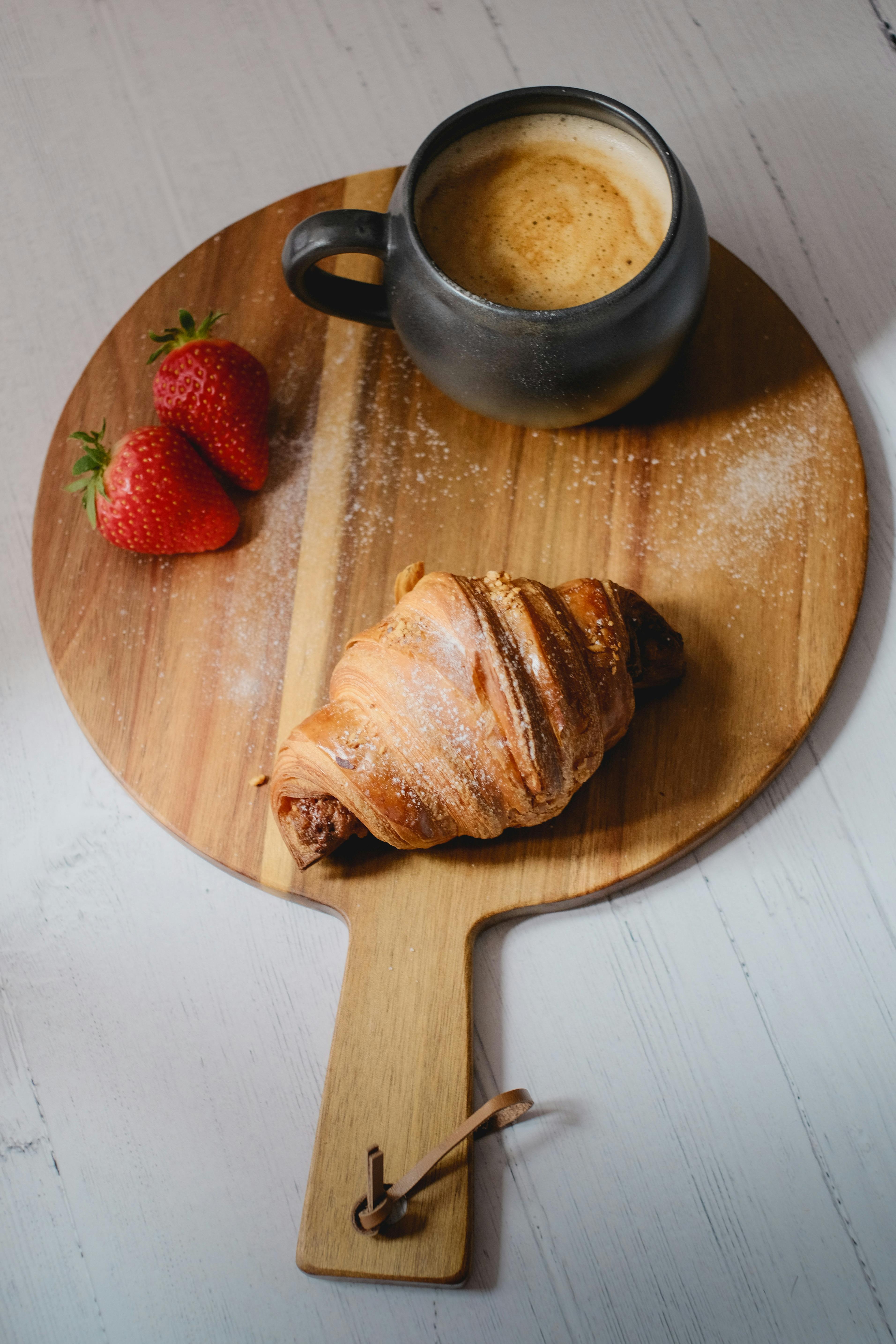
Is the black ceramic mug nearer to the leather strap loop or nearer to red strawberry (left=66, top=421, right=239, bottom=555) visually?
red strawberry (left=66, top=421, right=239, bottom=555)

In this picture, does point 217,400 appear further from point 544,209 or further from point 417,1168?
point 417,1168

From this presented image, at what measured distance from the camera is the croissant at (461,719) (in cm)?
96

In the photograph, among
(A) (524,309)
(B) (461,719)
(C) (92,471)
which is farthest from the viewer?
(C) (92,471)

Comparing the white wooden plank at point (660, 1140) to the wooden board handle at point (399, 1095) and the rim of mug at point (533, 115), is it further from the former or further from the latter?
the rim of mug at point (533, 115)

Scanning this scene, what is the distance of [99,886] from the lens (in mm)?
1217

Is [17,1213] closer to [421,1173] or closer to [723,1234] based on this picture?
[421,1173]

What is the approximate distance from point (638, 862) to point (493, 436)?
0.51m

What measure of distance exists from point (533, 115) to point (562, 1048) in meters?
1.00

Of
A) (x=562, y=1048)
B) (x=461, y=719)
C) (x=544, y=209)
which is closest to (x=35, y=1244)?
(x=562, y=1048)

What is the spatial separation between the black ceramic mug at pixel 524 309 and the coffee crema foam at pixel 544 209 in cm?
2

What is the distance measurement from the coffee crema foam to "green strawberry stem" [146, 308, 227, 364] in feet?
0.92

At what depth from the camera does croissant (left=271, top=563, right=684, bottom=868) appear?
3.16ft

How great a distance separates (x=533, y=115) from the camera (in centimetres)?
113

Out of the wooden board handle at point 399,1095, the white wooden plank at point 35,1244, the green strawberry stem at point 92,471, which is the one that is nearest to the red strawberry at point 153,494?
the green strawberry stem at point 92,471
